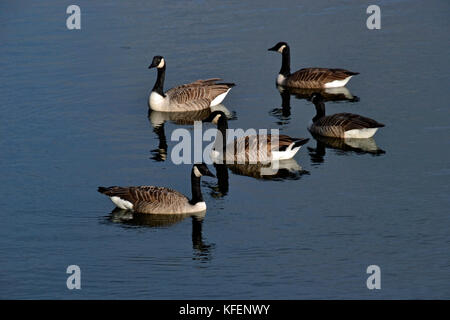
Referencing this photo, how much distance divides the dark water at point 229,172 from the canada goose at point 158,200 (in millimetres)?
345

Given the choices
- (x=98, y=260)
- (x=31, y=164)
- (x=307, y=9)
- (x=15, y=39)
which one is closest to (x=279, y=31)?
(x=307, y=9)

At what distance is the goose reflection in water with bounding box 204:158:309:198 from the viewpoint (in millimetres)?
24436

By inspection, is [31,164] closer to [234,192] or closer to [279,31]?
[234,192]

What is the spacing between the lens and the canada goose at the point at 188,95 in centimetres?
3061

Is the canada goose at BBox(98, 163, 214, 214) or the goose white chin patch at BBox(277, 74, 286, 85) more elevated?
the goose white chin patch at BBox(277, 74, 286, 85)

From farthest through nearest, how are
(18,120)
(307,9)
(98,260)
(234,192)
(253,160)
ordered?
(307,9), (18,120), (253,160), (234,192), (98,260)

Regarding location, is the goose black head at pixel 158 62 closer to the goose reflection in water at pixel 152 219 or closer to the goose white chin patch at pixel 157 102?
the goose white chin patch at pixel 157 102

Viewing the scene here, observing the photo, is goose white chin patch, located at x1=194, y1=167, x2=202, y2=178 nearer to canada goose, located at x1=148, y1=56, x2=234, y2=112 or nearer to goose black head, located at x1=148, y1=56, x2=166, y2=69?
canada goose, located at x1=148, y1=56, x2=234, y2=112

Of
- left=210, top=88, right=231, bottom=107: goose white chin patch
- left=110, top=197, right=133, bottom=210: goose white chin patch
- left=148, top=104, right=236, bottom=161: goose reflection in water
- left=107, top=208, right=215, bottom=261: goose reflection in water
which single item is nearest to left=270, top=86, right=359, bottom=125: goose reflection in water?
left=148, top=104, right=236, bottom=161: goose reflection in water

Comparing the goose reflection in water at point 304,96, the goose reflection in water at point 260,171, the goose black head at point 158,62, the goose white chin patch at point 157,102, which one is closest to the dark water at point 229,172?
the goose reflection in water at point 260,171

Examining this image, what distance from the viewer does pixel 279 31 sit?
120 ft

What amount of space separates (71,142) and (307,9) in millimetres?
14871

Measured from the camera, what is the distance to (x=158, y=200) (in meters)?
22.1

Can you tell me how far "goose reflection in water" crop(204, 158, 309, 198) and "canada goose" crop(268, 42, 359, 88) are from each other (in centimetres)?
657
